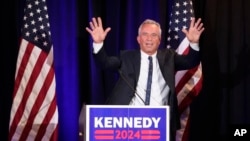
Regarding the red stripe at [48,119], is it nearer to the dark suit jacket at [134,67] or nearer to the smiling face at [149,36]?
the dark suit jacket at [134,67]

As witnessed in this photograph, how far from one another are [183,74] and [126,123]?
1.73m

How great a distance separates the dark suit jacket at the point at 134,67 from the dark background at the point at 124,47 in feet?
3.08

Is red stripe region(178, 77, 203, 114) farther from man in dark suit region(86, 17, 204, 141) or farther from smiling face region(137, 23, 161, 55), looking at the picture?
smiling face region(137, 23, 161, 55)

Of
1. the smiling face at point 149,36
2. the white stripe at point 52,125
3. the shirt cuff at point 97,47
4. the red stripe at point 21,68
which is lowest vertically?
the white stripe at point 52,125

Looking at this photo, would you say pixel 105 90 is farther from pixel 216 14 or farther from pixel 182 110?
pixel 216 14

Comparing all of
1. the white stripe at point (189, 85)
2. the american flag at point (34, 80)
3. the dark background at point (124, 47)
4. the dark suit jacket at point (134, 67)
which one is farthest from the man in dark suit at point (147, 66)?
the dark background at point (124, 47)

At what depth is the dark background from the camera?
4.12 metres

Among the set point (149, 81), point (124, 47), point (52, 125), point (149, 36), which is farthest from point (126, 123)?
point (124, 47)

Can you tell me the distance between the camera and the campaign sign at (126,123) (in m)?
2.26

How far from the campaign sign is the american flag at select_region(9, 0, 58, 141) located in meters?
1.62

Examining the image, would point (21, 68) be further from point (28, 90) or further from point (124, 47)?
point (124, 47)

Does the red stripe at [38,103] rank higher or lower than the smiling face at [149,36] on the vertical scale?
lower

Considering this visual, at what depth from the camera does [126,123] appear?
7.50ft

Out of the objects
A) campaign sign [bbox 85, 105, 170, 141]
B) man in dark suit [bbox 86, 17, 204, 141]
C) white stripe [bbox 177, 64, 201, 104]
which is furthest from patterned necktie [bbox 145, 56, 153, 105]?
white stripe [bbox 177, 64, 201, 104]
